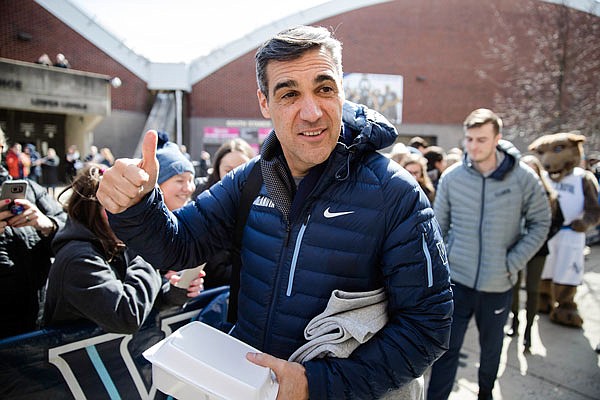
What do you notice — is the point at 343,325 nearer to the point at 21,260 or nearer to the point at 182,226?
the point at 182,226

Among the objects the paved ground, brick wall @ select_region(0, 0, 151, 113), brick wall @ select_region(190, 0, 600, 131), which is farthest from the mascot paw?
brick wall @ select_region(0, 0, 151, 113)

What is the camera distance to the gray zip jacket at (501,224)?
3004mm

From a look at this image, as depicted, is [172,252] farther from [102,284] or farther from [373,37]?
[373,37]

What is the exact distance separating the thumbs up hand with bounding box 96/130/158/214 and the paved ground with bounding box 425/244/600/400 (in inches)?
130

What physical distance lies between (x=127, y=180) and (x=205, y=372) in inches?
25.0

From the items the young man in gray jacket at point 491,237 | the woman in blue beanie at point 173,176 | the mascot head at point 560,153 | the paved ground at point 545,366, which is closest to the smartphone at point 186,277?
the woman in blue beanie at point 173,176

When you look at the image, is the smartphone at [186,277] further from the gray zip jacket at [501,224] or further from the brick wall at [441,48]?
the brick wall at [441,48]

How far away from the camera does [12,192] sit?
87.7 inches

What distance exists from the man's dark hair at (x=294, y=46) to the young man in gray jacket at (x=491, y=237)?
201cm

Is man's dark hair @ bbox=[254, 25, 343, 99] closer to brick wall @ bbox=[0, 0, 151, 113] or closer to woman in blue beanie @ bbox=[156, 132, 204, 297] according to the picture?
woman in blue beanie @ bbox=[156, 132, 204, 297]

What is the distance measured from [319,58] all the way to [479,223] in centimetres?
223

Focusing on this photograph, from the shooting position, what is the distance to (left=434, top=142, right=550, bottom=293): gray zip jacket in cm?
300

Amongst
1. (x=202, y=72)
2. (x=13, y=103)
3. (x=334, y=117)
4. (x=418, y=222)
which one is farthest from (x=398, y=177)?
(x=202, y=72)

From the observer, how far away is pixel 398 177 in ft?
4.60
